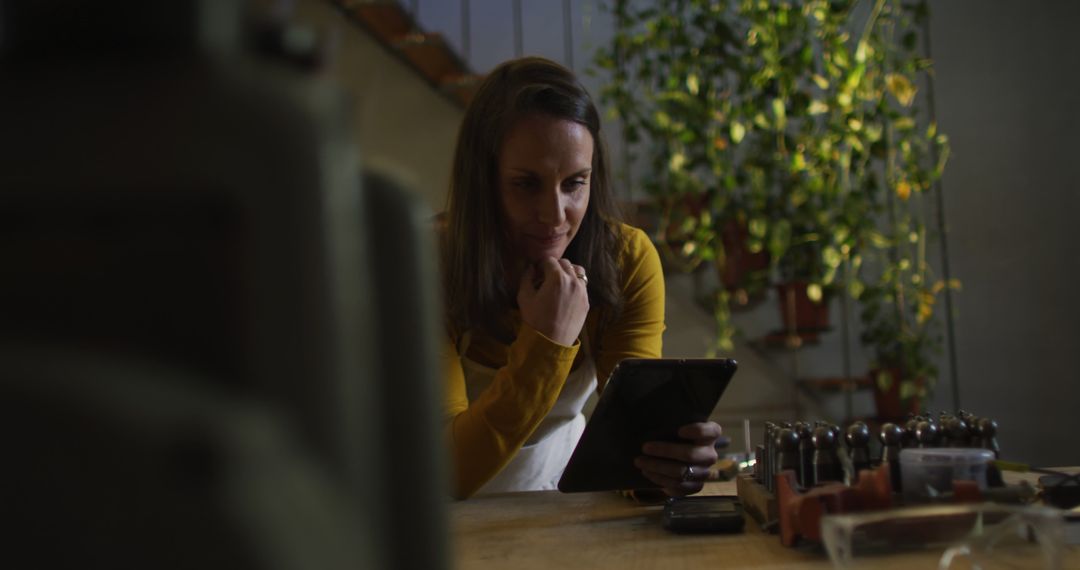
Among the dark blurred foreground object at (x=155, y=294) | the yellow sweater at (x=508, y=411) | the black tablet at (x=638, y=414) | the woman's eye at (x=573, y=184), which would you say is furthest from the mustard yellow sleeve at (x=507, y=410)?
the dark blurred foreground object at (x=155, y=294)

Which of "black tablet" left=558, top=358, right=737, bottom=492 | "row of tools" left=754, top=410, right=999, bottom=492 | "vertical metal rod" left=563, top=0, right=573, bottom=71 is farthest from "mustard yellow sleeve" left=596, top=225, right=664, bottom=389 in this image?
"vertical metal rod" left=563, top=0, right=573, bottom=71

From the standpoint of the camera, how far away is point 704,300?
11.6ft

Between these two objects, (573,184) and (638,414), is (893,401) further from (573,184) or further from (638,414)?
(638,414)

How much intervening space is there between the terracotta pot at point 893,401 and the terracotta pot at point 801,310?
0.83 feet

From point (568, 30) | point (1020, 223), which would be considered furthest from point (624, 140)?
point (1020, 223)

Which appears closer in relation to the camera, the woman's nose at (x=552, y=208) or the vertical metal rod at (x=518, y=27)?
the woman's nose at (x=552, y=208)

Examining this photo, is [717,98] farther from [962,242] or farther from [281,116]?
[281,116]

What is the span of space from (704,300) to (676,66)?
83 cm

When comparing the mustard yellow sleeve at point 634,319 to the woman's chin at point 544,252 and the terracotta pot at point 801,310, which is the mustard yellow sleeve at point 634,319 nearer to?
the woman's chin at point 544,252

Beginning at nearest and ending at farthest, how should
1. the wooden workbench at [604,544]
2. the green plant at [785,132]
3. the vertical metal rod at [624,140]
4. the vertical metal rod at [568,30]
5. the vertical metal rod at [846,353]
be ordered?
the wooden workbench at [604,544] < the green plant at [785,132] < the vertical metal rod at [846,353] < the vertical metal rod at [624,140] < the vertical metal rod at [568,30]

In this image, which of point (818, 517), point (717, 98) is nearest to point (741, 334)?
point (717, 98)

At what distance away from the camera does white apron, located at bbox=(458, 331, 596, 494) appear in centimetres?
173

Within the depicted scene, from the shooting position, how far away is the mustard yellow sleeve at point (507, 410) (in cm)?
142

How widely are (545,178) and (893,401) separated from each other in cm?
228
